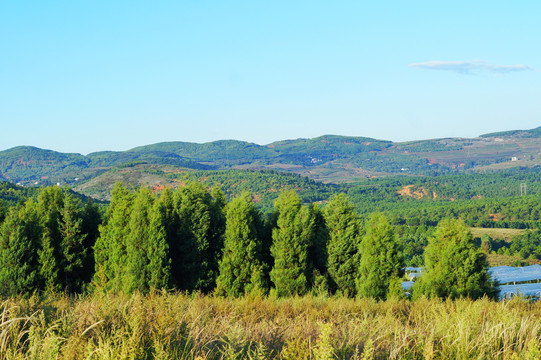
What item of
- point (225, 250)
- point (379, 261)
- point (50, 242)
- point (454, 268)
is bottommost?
point (454, 268)

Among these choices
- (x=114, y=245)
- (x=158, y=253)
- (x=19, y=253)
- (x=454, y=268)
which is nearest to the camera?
(x=454, y=268)

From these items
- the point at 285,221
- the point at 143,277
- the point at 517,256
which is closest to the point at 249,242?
the point at 285,221

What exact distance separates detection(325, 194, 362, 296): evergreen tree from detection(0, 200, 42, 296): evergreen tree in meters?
11.9

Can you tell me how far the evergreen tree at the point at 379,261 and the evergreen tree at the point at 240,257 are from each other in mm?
4039

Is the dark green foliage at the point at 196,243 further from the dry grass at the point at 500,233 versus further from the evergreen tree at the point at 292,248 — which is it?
the dry grass at the point at 500,233

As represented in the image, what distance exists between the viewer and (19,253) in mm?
19688

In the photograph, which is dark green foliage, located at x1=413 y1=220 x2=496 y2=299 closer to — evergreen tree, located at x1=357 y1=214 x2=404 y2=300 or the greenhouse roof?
evergreen tree, located at x1=357 y1=214 x2=404 y2=300

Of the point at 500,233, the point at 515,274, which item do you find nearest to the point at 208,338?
the point at 515,274

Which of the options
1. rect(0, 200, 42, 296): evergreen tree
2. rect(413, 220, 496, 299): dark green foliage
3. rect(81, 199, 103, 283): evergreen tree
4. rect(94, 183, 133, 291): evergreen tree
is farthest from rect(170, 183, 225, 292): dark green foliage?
rect(413, 220, 496, 299): dark green foliage

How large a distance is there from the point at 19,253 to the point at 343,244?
13.0 meters

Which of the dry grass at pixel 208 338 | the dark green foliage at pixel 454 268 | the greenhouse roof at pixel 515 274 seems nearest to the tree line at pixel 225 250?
the dark green foliage at pixel 454 268

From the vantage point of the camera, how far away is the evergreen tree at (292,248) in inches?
754

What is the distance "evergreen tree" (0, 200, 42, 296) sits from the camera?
1931 cm

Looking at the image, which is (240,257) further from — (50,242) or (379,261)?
(50,242)
